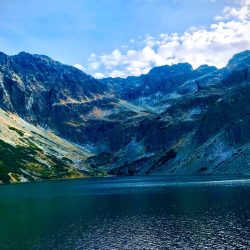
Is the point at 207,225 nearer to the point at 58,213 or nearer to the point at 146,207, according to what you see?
the point at 146,207

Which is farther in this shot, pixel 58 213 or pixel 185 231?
pixel 58 213

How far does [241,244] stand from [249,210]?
33.3m

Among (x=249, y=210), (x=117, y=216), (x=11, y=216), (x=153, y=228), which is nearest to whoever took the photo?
(x=153, y=228)

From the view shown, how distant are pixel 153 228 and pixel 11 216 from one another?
161ft

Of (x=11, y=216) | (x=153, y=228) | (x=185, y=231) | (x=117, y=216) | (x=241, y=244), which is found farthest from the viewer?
(x=11, y=216)

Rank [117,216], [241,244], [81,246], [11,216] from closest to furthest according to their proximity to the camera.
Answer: [241,244] < [81,246] < [117,216] < [11,216]

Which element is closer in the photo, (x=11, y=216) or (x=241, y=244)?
(x=241, y=244)

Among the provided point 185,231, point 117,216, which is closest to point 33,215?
point 117,216

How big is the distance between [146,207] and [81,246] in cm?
4859

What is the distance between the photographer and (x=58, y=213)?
117m

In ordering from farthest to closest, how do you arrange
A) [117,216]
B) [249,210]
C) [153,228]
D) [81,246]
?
[117,216]
[249,210]
[153,228]
[81,246]

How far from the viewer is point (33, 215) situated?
376 ft

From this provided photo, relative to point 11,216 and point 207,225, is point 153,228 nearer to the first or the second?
point 207,225

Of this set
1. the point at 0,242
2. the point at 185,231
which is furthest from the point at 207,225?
the point at 0,242
